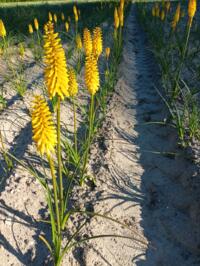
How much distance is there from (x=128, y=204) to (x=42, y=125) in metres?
1.89

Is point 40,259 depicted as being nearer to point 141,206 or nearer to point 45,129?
point 141,206

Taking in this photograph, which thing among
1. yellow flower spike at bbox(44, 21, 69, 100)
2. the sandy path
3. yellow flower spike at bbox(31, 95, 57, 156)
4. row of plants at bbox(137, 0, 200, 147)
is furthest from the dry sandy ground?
yellow flower spike at bbox(44, 21, 69, 100)

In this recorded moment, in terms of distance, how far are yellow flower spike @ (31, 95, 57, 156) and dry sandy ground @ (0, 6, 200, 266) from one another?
134cm

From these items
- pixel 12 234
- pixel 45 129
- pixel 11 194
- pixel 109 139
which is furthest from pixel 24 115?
pixel 45 129

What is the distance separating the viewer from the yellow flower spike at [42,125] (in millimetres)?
2100

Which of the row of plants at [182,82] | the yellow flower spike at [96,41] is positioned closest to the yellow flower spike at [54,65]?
the yellow flower spike at [96,41]

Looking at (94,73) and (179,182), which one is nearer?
(94,73)

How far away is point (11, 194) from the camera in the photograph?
11.7 ft

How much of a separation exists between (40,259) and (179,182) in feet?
6.16

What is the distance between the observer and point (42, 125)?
7.01 ft

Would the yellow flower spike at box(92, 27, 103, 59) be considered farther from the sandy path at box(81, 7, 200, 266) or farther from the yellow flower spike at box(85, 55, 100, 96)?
the sandy path at box(81, 7, 200, 266)

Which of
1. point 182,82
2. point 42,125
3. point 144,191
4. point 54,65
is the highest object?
point 54,65

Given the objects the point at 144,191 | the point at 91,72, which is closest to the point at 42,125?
the point at 91,72

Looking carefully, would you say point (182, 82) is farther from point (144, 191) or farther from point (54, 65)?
point (54, 65)
